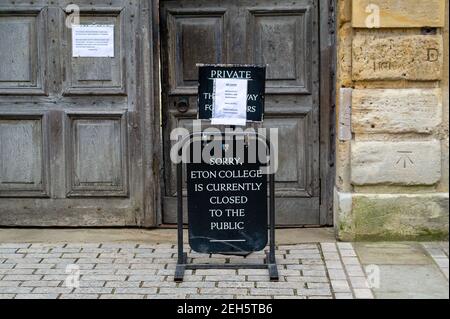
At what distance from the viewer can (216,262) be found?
578cm

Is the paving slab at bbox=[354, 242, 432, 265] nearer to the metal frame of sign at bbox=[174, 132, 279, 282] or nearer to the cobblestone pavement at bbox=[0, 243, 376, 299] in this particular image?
the cobblestone pavement at bbox=[0, 243, 376, 299]

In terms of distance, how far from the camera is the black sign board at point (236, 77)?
5.34 meters

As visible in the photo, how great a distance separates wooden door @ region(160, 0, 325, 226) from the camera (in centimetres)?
654

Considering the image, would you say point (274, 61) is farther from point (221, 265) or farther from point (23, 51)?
point (23, 51)

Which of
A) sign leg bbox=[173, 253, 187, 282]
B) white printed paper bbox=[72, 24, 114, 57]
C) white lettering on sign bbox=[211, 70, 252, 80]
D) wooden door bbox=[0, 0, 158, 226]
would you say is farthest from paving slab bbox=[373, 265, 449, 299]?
white printed paper bbox=[72, 24, 114, 57]

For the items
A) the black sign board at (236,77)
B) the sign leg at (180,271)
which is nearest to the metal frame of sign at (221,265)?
the sign leg at (180,271)

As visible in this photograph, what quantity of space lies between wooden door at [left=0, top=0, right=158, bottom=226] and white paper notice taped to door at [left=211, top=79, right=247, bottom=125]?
4.71 feet

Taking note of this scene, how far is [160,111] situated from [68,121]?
2.74ft

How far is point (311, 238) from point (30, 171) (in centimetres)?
261

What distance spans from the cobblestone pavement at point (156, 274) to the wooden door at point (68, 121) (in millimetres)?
519

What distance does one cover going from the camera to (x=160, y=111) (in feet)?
21.9

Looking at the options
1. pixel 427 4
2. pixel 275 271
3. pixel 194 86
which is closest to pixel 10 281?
pixel 275 271

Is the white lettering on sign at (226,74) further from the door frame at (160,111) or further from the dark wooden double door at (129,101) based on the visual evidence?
the door frame at (160,111)

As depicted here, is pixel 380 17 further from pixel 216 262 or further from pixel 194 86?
pixel 216 262
